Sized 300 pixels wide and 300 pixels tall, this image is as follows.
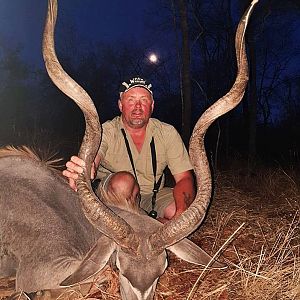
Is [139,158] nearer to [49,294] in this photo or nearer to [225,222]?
[225,222]

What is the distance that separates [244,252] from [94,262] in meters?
1.82

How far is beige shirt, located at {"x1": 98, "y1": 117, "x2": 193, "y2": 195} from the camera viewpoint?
14.7 feet

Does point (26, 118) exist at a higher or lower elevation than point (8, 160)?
lower

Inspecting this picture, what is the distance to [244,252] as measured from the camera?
4164 millimetres

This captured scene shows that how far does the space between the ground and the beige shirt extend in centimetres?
79

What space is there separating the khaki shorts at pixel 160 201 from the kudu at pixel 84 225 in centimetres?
114

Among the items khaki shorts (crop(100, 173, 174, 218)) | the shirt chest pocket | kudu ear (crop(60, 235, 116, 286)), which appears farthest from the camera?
the shirt chest pocket

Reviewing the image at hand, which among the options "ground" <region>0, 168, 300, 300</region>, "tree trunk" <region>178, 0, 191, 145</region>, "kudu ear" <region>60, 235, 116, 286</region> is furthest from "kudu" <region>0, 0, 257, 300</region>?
"tree trunk" <region>178, 0, 191, 145</region>

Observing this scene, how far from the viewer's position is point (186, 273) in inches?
144

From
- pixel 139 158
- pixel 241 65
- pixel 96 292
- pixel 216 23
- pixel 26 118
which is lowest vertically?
pixel 26 118

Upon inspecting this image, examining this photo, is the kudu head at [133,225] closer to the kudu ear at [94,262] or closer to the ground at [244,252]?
the kudu ear at [94,262]

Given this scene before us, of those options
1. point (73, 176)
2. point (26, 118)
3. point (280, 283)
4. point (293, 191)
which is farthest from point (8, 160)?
point (26, 118)

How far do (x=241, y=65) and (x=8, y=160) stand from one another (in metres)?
1.93

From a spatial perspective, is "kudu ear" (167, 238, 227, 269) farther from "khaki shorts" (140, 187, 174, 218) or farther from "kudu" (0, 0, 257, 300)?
"khaki shorts" (140, 187, 174, 218)
